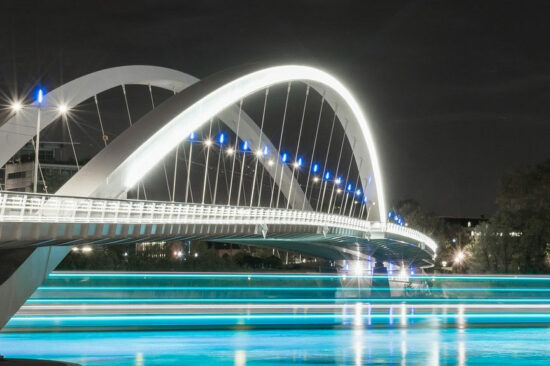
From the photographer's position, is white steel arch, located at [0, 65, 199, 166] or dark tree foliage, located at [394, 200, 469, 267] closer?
Result: white steel arch, located at [0, 65, 199, 166]

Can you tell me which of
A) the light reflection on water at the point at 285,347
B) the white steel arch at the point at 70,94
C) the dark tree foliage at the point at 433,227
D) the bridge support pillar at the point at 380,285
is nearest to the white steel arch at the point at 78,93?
the white steel arch at the point at 70,94

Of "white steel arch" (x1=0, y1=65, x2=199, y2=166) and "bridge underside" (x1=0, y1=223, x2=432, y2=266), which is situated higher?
"white steel arch" (x1=0, y1=65, x2=199, y2=166)

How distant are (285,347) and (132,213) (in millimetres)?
7672

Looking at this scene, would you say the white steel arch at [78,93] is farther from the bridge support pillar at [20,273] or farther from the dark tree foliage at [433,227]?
the dark tree foliage at [433,227]

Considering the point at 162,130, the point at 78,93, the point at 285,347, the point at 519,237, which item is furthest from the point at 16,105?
the point at 519,237

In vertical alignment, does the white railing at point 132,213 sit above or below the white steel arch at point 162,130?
below

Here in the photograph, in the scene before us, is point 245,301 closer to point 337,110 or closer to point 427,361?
point 427,361

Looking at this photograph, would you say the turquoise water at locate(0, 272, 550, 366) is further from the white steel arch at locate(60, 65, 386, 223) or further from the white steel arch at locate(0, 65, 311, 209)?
the white steel arch at locate(0, 65, 311, 209)

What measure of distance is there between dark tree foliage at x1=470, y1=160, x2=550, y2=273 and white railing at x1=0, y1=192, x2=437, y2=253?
51.0 m

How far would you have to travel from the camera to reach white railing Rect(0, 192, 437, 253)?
2006 cm

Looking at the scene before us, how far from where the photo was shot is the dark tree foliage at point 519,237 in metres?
87.7

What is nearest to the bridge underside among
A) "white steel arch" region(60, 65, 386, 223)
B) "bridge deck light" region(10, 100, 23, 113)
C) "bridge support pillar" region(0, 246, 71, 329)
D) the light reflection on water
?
"bridge support pillar" region(0, 246, 71, 329)

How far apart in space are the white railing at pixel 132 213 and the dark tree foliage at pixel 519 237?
51.0 meters

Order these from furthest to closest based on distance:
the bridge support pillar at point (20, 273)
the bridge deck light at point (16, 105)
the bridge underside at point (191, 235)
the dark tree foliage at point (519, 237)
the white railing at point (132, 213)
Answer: the dark tree foliage at point (519, 237), the bridge deck light at point (16, 105), the bridge support pillar at point (20, 273), the white railing at point (132, 213), the bridge underside at point (191, 235)
